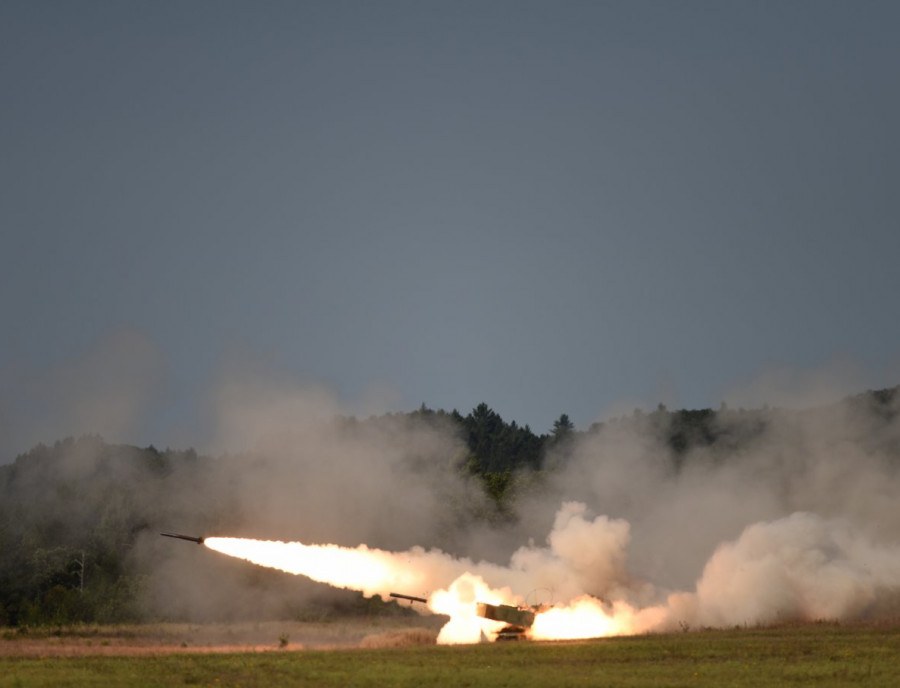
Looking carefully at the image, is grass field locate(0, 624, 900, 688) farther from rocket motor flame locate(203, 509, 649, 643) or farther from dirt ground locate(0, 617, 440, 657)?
rocket motor flame locate(203, 509, 649, 643)

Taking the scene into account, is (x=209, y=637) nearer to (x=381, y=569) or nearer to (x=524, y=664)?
(x=381, y=569)

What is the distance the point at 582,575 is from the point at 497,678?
23201 millimetres

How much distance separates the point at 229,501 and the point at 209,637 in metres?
29.1

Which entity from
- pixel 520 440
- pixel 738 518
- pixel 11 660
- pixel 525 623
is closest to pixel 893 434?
pixel 738 518

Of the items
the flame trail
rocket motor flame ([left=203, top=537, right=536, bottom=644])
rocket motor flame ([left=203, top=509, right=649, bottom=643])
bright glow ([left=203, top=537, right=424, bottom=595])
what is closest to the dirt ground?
rocket motor flame ([left=203, top=509, right=649, bottom=643])

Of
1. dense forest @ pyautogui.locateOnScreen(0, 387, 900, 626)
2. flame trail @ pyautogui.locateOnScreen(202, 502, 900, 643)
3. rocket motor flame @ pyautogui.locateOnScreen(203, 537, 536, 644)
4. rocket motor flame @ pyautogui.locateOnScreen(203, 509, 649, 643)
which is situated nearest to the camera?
rocket motor flame @ pyautogui.locateOnScreen(203, 509, 649, 643)

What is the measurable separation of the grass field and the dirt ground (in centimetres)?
82

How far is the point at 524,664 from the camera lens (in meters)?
44.0

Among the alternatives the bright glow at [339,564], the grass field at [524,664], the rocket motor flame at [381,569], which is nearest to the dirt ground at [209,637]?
the grass field at [524,664]

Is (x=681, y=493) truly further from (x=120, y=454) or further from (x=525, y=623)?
(x=120, y=454)

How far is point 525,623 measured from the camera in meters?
56.0

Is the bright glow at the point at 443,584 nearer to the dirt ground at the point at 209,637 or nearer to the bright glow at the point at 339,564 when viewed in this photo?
the bright glow at the point at 339,564

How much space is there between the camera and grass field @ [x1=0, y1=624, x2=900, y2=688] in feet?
127

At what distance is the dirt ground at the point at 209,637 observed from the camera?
5366 centimetres
